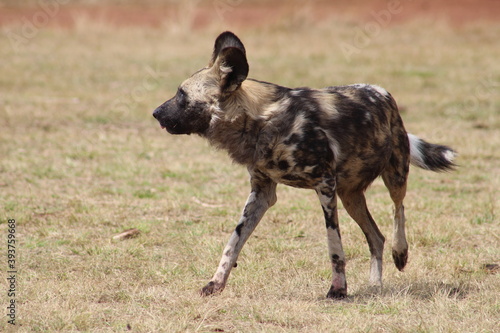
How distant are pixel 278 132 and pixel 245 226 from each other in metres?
0.69

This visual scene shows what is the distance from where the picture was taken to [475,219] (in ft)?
21.2

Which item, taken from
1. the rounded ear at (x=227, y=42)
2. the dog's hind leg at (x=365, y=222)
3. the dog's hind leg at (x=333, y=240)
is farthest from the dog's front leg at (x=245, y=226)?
the rounded ear at (x=227, y=42)

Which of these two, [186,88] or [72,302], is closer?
[72,302]

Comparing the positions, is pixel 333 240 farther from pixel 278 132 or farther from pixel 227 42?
pixel 227 42

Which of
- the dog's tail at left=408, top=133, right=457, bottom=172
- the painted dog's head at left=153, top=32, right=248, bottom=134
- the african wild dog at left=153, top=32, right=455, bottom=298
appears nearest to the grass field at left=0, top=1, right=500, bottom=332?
the african wild dog at left=153, top=32, right=455, bottom=298

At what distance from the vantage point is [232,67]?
459 cm

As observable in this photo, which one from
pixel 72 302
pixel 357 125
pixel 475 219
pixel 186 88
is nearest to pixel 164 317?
pixel 72 302

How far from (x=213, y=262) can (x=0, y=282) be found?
1481 millimetres

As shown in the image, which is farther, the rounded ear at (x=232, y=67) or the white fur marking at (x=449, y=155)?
the white fur marking at (x=449, y=155)

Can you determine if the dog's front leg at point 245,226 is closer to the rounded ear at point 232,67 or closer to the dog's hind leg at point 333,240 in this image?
the dog's hind leg at point 333,240

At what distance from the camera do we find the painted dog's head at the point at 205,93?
4609 mm

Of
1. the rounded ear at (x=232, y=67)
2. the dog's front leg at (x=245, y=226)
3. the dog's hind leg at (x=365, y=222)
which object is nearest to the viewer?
the rounded ear at (x=232, y=67)

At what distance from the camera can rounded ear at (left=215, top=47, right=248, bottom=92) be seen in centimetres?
455

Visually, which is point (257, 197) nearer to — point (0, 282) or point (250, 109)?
point (250, 109)
